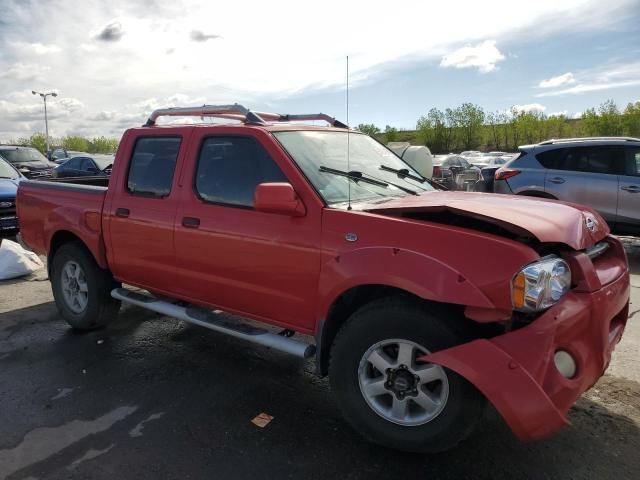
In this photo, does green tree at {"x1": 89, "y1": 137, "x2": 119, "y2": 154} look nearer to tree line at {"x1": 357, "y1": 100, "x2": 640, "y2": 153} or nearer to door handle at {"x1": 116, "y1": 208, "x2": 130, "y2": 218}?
tree line at {"x1": 357, "y1": 100, "x2": 640, "y2": 153}

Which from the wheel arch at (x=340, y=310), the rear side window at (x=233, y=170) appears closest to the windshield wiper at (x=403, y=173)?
the rear side window at (x=233, y=170)

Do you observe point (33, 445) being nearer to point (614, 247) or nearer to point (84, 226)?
point (84, 226)

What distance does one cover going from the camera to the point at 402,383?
2854mm

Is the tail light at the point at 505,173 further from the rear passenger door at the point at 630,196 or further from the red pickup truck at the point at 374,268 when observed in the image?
the red pickup truck at the point at 374,268

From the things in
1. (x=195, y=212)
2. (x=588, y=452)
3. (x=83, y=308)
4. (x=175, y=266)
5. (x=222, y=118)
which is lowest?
(x=588, y=452)

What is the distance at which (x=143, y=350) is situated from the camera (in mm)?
4617

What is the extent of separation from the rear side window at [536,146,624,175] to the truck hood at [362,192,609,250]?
546cm

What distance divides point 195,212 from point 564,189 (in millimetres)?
6601

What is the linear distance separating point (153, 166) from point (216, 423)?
2133mm

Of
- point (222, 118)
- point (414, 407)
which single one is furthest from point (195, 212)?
point (414, 407)

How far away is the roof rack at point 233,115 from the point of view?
13.0ft

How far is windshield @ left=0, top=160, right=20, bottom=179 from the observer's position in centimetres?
1005

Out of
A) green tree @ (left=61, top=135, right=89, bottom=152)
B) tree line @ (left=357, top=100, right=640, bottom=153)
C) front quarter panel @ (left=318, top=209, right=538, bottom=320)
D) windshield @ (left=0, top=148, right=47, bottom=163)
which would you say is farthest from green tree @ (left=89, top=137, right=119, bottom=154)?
front quarter panel @ (left=318, top=209, right=538, bottom=320)

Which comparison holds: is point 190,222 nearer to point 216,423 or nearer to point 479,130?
point 216,423
